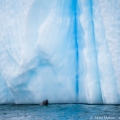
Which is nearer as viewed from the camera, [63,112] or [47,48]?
[63,112]

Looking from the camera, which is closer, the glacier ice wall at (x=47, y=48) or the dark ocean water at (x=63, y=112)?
the dark ocean water at (x=63, y=112)

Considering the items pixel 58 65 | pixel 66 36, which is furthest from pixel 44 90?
pixel 66 36

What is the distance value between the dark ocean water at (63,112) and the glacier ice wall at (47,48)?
2.84ft

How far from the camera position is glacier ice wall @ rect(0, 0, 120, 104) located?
456 inches

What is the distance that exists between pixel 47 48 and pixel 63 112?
2664 millimetres

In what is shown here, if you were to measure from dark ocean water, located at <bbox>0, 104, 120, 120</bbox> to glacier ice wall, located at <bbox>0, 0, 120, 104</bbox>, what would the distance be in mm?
867

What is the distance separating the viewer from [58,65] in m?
12.0

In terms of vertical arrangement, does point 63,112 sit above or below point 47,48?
below

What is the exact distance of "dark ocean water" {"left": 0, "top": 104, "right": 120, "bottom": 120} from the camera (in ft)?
29.4

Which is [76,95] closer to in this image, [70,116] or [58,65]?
[58,65]

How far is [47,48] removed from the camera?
→ 1186 cm

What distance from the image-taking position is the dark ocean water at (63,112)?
8.95 metres

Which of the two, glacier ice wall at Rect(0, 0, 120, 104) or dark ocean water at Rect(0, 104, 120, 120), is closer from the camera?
dark ocean water at Rect(0, 104, 120, 120)

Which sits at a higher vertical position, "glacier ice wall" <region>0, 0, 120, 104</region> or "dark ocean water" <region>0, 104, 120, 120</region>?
"glacier ice wall" <region>0, 0, 120, 104</region>
